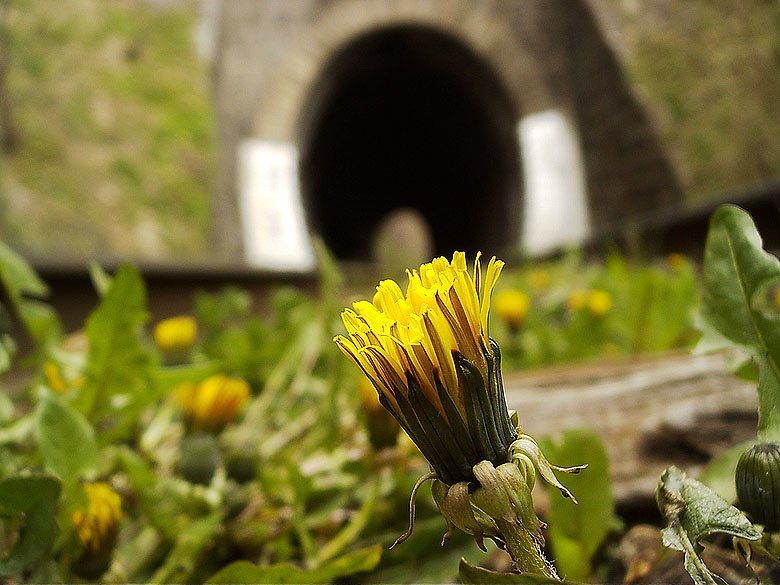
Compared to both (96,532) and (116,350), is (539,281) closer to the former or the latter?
(116,350)

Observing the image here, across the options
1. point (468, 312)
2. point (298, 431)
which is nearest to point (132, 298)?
point (298, 431)

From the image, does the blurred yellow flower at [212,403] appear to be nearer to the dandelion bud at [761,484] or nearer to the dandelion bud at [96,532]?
the dandelion bud at [96,532]

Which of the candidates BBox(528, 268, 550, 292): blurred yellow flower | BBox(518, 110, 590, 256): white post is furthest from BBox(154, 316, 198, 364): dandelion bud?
BBox(518, 110, 590, 256): white post

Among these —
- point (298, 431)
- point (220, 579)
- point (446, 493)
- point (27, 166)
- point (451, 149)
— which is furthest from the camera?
point (451, 149)

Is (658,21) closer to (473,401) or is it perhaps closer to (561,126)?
(561,126)

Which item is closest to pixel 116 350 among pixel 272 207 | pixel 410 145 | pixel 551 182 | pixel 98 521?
pixel 98 521

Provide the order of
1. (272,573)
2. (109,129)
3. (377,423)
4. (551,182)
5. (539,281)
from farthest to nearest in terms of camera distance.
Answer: (551,182), (109,129), (539,281), (377,423), (272,573)

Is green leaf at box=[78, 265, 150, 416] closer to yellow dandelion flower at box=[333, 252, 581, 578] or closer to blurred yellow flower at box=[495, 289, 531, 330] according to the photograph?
yellow dandelion flower at box=[333, 252, 581, 578]
